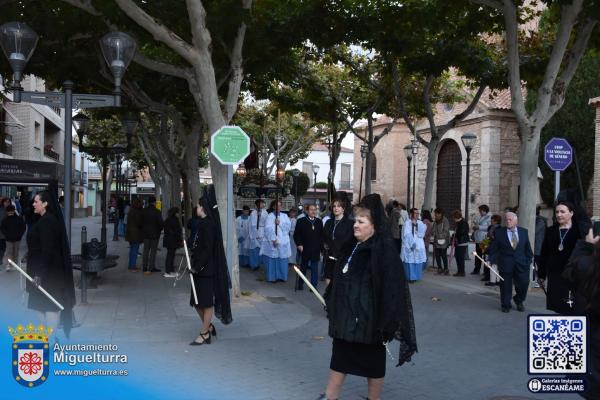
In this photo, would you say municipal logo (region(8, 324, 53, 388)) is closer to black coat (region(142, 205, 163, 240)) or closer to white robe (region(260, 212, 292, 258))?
white robe (region(260, 212, 292, 258))

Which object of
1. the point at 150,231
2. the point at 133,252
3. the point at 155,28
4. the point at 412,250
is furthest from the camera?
the point at 133,252

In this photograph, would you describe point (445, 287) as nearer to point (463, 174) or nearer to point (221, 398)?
point (221, 398)

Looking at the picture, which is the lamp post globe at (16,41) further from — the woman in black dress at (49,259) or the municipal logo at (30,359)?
the municipal logo at (30,359)

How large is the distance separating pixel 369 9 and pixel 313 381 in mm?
9555

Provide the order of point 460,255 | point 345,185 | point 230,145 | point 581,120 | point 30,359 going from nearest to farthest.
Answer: point 30,359 < point 230,145 < point 460,255 < point 581,120 < point 345,185

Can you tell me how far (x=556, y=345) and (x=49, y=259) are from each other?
16.5 feet

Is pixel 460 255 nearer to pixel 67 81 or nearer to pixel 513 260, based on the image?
pixel 513 260

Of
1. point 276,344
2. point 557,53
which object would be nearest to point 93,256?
point 276,344

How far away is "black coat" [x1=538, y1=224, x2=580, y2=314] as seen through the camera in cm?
658

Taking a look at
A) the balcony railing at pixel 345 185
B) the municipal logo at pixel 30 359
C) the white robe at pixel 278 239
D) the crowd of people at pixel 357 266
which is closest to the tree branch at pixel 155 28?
the crowd of people at pixel 357 266

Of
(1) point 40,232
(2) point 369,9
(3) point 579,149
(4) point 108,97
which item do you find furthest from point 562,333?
(3) point 579,149

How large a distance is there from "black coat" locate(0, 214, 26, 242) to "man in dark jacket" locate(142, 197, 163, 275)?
109 inches

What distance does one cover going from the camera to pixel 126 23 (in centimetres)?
1063

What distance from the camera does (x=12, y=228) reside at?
13.7 metres
